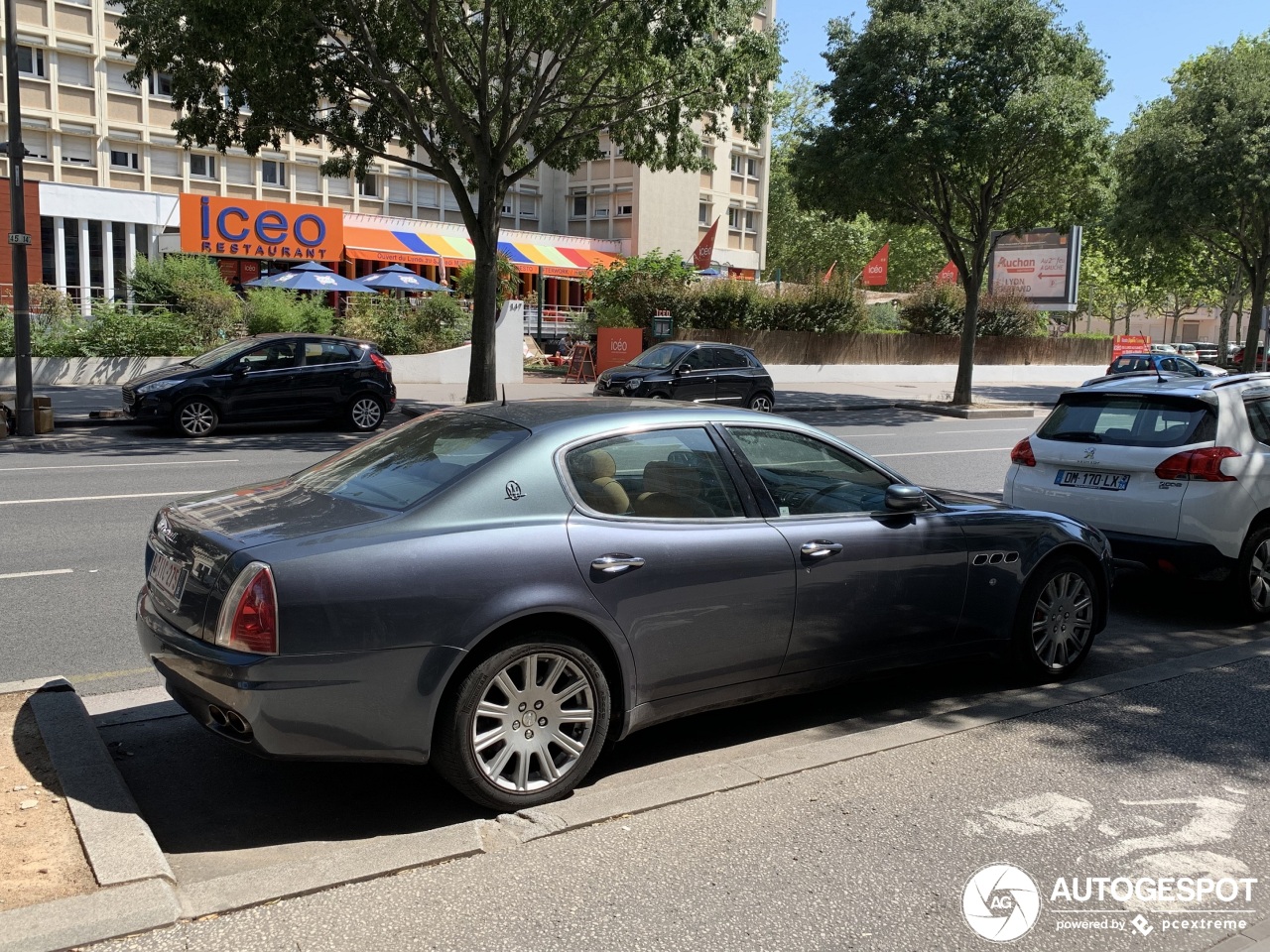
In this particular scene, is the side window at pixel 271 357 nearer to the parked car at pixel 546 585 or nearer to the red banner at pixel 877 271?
the parked car at pixel 546 585

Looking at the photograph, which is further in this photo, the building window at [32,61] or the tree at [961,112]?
the building window at [32,61]

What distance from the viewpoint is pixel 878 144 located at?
25.0m

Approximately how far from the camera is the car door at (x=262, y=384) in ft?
58.0

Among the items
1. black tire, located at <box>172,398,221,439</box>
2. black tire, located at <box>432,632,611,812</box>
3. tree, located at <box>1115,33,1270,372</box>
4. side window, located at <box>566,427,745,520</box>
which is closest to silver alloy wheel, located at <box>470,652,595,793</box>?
black tire, located at <box>432,632,611,812</box>

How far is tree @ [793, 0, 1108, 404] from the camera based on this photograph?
24.1 meters

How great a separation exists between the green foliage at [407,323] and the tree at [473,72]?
5.85m

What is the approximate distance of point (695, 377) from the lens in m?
22.3

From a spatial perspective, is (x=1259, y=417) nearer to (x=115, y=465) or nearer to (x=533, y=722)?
(x=533, y=722)

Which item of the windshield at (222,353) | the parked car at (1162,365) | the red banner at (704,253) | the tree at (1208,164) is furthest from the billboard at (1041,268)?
the windshield at (222,353)

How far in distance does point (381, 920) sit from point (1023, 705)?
3.43m

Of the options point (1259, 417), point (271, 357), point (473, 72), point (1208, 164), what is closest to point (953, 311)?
point (1208, 164)

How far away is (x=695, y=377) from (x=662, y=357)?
889 mm

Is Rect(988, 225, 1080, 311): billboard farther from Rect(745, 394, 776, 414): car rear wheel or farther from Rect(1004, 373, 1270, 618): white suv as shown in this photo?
Rect(1004, 373, 1270, 618): white suv

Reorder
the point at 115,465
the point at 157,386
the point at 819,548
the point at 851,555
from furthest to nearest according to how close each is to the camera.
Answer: the point at 157,386, the point at 115,465, the point at 851,555, the point at 819,548
